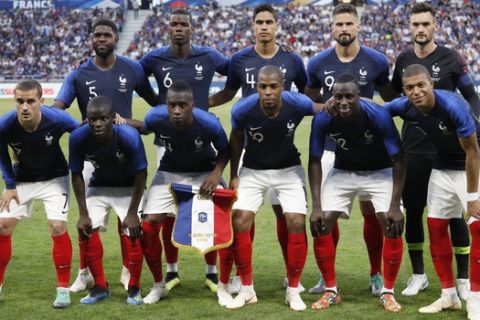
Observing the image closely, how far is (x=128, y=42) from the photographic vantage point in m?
48.2

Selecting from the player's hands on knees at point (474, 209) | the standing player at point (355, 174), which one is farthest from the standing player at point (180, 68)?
the player's hands on knees at point (474, 209)

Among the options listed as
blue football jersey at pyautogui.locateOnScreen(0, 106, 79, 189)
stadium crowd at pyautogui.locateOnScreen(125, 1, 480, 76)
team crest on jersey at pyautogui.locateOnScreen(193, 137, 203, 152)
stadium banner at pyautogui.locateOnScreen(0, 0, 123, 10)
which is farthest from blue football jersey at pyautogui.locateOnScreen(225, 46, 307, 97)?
stadium banner at pyautogui.locateOnScreen(0, 0, 123, 10)

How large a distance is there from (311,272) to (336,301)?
50.9 inches

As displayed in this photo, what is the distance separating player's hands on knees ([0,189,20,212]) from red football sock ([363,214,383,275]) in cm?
318

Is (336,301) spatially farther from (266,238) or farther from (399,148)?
(266,238)

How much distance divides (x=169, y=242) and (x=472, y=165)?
2982 mm

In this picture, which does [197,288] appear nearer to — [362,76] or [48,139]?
[48,139]

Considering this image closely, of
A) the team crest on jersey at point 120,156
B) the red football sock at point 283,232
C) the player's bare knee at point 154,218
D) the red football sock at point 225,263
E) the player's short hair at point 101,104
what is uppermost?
the player's short hair at point 101,104

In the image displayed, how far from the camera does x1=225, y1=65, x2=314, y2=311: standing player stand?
6.54 metres

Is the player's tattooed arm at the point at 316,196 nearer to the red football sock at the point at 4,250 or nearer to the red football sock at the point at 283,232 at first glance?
the red football sock at the point at 283,232

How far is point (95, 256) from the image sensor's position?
6785 millimetres

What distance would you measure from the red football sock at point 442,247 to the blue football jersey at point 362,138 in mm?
685

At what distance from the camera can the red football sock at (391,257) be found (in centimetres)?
641

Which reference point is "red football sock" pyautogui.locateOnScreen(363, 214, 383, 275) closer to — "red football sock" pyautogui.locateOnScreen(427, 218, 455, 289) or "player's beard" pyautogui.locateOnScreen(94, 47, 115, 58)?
"red football sock" pyautogui.locateOnScreen(427, 218, 455, 289)
